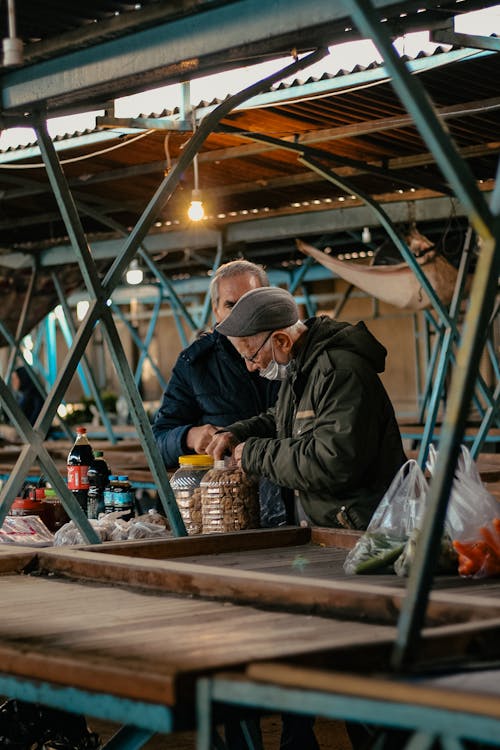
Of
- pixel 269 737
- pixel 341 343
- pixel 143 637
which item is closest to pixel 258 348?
pixel 341 343

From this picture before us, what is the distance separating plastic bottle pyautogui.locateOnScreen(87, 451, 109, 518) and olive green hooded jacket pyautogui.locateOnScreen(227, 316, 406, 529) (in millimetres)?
931

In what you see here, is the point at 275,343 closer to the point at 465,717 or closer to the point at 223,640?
the point at 223,640

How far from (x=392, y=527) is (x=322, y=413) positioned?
0.68m

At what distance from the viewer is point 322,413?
4094 millimetres

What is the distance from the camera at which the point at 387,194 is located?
1003cm

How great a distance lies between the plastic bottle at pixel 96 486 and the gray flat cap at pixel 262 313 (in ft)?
3.33

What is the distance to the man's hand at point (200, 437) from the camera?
17.4 ft

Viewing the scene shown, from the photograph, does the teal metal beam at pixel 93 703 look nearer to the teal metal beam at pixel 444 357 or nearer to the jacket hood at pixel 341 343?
the jacket hood at pixel 341 343

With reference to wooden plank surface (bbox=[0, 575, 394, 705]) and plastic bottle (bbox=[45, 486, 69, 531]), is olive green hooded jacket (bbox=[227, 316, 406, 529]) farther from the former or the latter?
plastic bottle (bbox=[45, 486, 69, 531])

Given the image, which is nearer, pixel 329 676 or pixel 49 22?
pixel 329 676

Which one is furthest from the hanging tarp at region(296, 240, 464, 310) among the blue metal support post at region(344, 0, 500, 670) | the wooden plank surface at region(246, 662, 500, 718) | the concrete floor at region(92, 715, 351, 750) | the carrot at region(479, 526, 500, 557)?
the wooden plank surface at region(246, 662, 500, 718)

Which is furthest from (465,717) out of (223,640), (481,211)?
(481,211)

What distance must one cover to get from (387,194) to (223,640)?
7.93m

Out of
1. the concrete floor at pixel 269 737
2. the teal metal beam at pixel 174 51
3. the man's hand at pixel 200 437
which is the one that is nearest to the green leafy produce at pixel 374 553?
the teal metal beam at pixel 174 51
